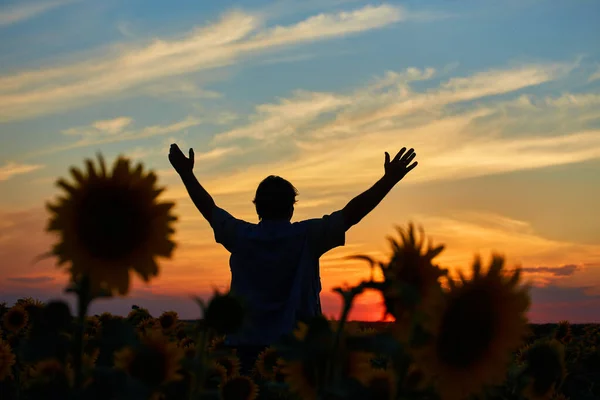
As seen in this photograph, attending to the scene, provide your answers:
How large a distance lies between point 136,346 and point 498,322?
114 cm

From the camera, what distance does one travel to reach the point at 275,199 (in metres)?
7.95

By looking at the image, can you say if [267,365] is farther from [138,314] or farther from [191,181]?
[138,314]

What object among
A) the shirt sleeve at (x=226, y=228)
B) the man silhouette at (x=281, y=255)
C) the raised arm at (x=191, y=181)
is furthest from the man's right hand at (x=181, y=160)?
the man silhouette at (x=281, y=255)

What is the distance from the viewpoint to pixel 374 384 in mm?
2578

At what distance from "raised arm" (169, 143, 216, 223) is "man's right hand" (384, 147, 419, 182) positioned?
2.44m

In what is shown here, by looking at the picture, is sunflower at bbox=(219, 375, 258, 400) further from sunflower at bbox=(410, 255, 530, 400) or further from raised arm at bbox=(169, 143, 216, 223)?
raised arm at bbox=(169, 143, 216, 223)

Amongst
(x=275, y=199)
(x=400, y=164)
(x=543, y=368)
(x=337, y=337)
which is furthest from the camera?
(x=275, y=199)

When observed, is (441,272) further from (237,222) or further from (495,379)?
(237,222)

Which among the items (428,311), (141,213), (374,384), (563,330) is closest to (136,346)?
(141,213)

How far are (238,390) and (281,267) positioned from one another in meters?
3.84

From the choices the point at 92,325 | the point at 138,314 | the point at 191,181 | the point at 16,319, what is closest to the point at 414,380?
the point at 92,325

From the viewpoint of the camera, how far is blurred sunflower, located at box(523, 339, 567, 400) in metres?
2.80

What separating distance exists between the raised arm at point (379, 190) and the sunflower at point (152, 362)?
448cm

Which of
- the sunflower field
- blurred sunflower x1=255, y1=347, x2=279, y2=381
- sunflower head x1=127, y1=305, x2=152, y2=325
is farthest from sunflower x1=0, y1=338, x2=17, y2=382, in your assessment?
sunflower head x1=127, y1=305, x2=152, y2=325
